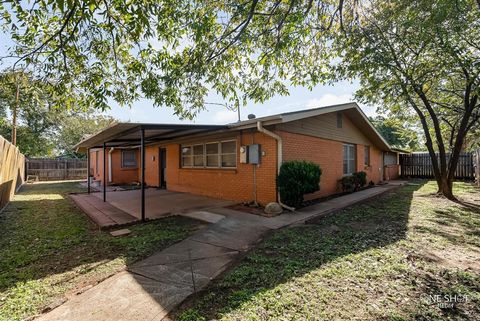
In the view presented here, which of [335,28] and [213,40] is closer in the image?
[213,40]

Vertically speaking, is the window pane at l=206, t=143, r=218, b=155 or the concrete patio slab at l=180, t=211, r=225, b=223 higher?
the window pane at l=206, t=143, r=218, b=155

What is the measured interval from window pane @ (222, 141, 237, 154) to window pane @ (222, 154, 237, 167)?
15cm

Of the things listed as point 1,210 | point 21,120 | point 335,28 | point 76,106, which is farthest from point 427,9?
point 21,120

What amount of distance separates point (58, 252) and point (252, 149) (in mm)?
5421

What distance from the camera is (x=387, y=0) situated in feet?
25.2

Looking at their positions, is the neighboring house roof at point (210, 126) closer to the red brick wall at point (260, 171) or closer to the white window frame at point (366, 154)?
the red brick wall at point (260, 171)

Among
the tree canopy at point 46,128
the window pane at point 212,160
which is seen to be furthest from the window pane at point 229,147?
the tree canopy at point 46,128

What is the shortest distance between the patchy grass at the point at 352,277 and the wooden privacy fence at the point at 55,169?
22739 mm

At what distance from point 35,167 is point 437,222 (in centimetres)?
2583

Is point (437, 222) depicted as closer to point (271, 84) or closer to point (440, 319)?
point (440, 319)

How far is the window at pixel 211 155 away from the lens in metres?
9.08

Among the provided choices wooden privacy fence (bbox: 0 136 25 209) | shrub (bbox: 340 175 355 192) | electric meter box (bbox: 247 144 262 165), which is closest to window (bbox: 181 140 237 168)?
electric meter box (bbox: 247 144 262 165)

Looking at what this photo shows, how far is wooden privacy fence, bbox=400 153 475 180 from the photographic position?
16.5 meters

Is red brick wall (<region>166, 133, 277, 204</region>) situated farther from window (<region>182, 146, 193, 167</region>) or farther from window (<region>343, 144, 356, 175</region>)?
window (<region>343, 144, 356, 175</region>)
